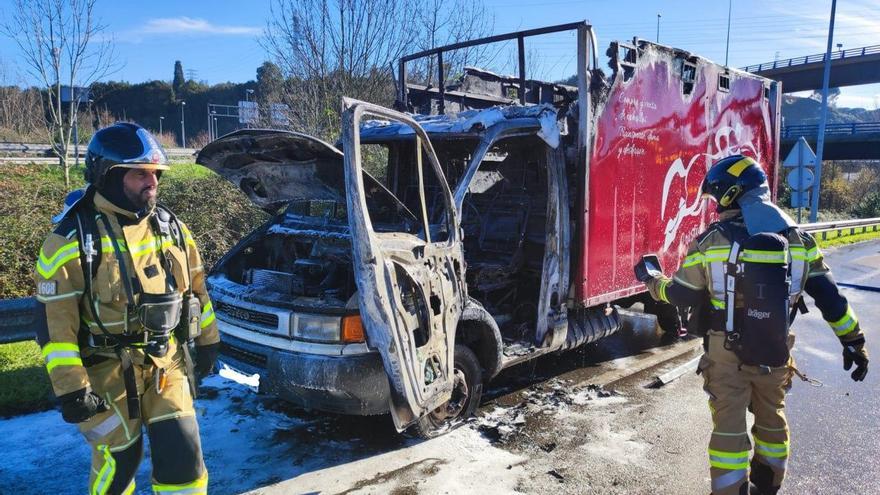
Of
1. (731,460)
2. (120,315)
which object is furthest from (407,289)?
(731,460)

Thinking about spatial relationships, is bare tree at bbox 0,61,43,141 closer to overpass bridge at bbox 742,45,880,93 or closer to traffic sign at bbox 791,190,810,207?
traffic sign at bbox 791,190,810,207

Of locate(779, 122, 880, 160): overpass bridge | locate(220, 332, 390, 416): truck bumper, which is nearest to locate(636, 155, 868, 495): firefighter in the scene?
locate(220, 332, 390, 416): truck bumper

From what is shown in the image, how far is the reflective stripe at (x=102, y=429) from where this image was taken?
2498 millimetres

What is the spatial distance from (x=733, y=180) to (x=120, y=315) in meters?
2.93

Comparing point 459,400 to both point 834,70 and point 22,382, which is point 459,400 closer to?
point 22,382

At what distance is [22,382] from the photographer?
180 inches

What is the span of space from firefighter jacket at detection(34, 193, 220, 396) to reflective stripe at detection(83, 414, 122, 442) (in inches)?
9.8

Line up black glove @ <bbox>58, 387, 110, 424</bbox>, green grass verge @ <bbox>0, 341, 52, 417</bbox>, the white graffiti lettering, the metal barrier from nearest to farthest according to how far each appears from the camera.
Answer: black glove @ <bbox>58, 387, 110, 424</bbox>, green grass verge @ <bbox>0, 341, 52, 417</bbox>, the white graffiti lettering, the metal barrier

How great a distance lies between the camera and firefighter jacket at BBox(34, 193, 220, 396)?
235 centimetres

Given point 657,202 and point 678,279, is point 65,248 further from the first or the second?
point 657,202

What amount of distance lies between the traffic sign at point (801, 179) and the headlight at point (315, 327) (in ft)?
37.7

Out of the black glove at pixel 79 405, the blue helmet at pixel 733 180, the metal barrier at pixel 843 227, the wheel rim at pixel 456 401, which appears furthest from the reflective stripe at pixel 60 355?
the metal barrier at pixel 843 227

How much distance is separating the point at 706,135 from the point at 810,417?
2.95 metres

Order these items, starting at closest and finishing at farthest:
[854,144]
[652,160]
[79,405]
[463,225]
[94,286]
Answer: [79,405] < [94,286] < [652,160] < [463,225] < [854,144]
